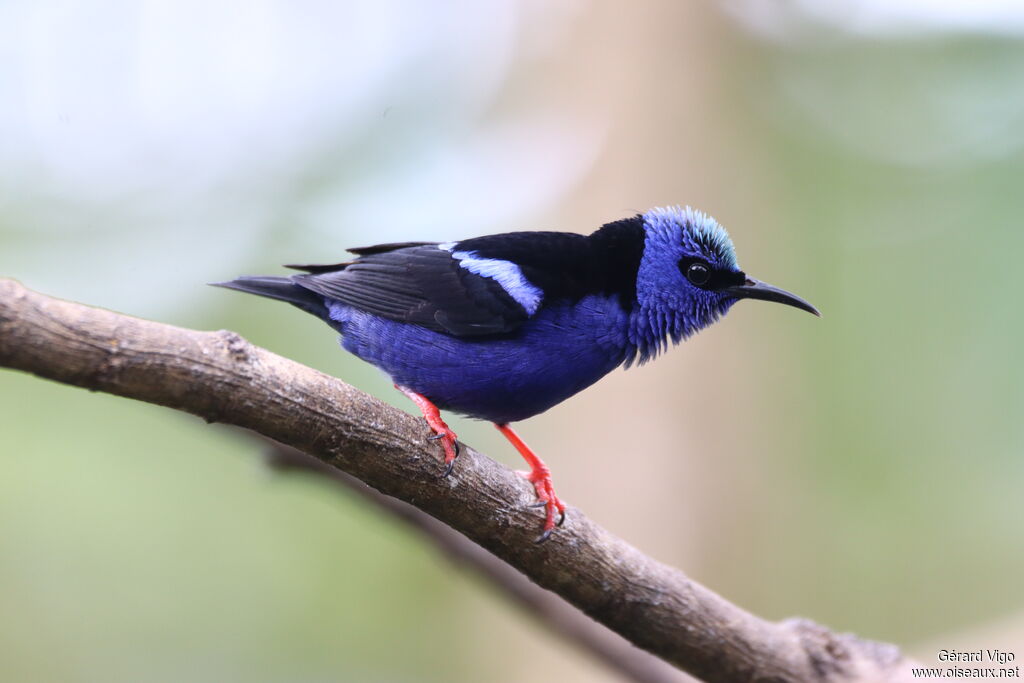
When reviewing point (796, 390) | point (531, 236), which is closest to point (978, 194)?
point (796, 390)

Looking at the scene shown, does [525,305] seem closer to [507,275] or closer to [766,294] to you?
[507,275]

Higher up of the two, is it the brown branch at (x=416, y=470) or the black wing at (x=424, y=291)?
the black wing at (x=424, y=291)

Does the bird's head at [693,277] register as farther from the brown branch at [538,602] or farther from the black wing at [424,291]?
the brown branch at [538,602]

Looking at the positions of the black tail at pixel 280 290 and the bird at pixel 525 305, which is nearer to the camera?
the bird at pixel 525 305

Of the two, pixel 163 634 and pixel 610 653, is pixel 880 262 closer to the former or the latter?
Answer: pixel 610 653

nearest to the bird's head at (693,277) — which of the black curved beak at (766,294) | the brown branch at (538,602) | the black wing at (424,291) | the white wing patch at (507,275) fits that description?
the black curved beak at (766,294)

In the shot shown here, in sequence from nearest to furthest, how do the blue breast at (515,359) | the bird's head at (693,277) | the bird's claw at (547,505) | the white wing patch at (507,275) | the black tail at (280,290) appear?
the bird's claw at (547,505)
the blue breast at (515,359)
the white wing patch at (507,275)
the black tail at (280,290)
the bird's head at (693,277)

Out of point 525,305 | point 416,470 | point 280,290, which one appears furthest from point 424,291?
point 416,470
